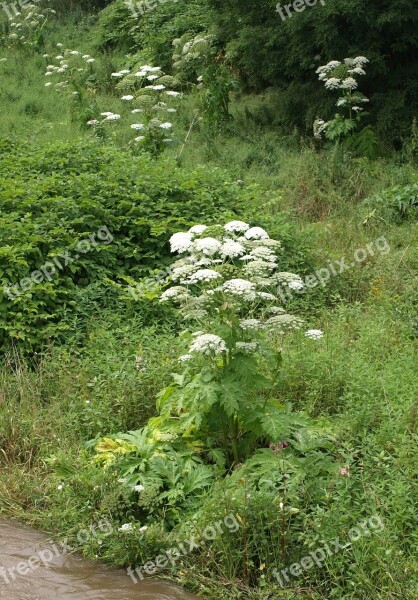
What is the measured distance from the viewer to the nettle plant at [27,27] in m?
20.5

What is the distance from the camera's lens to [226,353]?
543 centimetres

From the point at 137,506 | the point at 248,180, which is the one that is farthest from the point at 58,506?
the point at 248,180

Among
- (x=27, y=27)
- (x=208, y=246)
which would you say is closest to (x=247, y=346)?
(x=208, y=246)

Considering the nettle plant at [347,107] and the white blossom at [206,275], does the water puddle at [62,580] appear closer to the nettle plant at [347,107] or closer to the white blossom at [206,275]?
the white blossom at [206,275]

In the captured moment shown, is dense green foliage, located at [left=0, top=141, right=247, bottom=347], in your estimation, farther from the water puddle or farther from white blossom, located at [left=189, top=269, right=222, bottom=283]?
white blossom, located at [left=189, top=269, right=222, bottom=283]

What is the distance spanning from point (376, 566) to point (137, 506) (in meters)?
1.64

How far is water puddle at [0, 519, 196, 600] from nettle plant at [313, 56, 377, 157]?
8.76 metres

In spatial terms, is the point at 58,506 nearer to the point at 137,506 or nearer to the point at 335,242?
the point at 137,506

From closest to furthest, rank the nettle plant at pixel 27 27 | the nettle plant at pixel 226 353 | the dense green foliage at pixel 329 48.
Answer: the nettle plant at pixel 226 353 → the dense green foliage at pixel 329 48 → the nettle plant at pixel 27 27

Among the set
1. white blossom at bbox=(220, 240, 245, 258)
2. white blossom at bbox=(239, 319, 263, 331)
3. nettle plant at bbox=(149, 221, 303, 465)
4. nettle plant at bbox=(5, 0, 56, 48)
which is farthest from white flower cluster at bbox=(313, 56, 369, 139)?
nettle plant at bbox=(5, 0, 56, 48)

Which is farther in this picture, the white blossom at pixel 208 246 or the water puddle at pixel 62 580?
the white blossom at pixel 208 246

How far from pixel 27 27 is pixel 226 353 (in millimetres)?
18104

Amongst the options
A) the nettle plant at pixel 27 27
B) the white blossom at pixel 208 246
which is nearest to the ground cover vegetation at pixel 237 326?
the white blossom at pixel 208 246

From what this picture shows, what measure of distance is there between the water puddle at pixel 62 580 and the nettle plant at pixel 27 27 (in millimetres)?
16928
